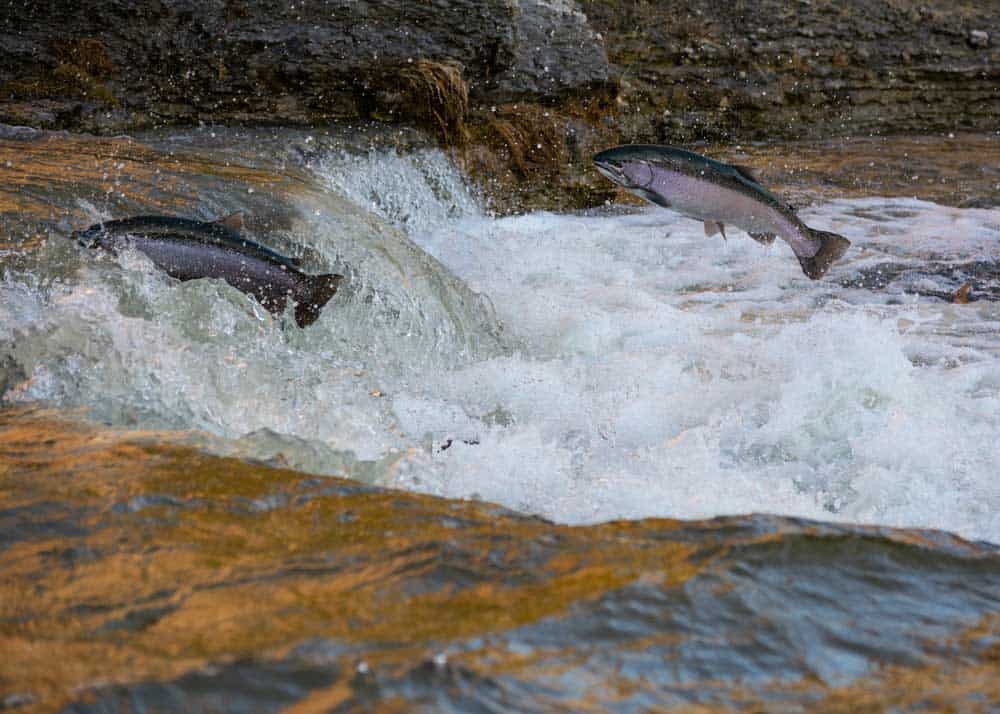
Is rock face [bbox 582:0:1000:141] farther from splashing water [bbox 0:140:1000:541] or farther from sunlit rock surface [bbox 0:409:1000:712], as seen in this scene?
sunlit rock surface [bbox 0:409:1000:712]

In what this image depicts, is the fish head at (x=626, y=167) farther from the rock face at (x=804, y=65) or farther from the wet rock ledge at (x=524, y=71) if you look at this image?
the rock face at (x=804, y=65)

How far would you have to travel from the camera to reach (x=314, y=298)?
3.69 metres

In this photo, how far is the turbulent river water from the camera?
1640 mm

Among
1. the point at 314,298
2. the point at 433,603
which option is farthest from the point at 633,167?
the point at 433,603

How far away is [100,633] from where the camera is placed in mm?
1680

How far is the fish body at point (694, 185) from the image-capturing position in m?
4.17

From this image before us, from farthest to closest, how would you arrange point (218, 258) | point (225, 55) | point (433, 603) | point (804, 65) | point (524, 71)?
point (804, 65) → point (524, 71) → point (225, 55) → point (218, 258) → point (433, 603)

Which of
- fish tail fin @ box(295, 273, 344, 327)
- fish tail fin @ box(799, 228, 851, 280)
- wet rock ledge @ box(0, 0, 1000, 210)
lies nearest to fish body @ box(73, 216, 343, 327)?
fish tail fin @ box(295, 273, 344, 327)

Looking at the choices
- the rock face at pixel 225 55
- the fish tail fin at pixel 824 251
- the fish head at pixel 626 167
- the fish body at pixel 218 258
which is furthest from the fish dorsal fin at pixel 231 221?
the rock face at pixel 225 55

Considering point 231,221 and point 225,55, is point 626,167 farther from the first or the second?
point 225,55

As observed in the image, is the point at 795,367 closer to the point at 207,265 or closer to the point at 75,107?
the point at 207,265

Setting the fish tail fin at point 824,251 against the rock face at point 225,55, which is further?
the rock face at point 225,55

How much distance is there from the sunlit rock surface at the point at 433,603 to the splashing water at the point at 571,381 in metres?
0.44

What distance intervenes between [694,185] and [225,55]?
14.6 ft
